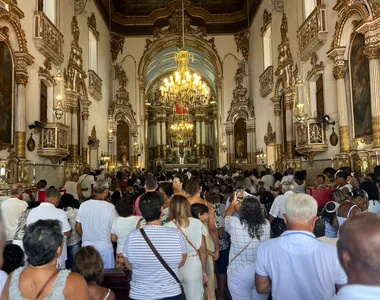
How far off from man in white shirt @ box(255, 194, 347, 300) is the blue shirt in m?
0.68

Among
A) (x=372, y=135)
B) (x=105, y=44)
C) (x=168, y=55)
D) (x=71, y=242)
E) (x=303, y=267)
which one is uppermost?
(x=168, y=55)

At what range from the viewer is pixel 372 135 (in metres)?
8.25

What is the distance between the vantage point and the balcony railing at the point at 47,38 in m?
10.3

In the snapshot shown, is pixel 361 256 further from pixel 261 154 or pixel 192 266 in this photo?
pixel 261 154

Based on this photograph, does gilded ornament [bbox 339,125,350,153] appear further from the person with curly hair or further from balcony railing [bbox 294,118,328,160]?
the person with curly hair

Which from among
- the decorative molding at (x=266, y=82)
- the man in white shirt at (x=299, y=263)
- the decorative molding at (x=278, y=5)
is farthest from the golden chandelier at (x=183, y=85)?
the man in white shirt at (x=299, y=263)

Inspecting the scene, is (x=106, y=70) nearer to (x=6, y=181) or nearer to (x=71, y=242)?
(x=6, y=181)

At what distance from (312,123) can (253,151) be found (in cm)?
1036

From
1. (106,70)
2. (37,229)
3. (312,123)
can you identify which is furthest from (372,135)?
(106,70)

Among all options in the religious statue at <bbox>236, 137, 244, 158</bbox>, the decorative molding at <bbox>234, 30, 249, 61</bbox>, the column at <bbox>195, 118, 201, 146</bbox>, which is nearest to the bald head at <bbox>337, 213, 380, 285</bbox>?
the religious statue at <bbox>236, 137, 244, 158</bbox>

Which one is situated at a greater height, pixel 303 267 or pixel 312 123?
pixel 312 123

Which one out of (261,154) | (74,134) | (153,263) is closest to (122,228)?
(153,263)

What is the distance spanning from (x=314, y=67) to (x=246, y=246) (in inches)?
378

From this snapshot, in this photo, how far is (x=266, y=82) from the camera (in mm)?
17453
